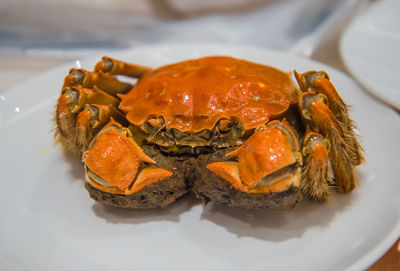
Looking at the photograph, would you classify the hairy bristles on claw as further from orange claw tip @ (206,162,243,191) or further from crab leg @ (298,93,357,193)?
orange claw tip @ (206,162,243,191)

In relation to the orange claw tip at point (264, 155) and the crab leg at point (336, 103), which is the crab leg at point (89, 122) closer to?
the orange claw tip at point (264, 155)

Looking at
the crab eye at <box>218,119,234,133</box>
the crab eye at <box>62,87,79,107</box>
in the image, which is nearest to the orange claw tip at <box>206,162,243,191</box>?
the crab eye at <box>218,119,234,133</box>

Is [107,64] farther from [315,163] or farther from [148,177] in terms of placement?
[315,163]

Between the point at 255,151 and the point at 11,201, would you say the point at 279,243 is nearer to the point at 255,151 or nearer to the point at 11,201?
the point at 255,151

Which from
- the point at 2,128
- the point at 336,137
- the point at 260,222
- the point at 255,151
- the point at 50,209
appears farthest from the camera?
the point at 2,128

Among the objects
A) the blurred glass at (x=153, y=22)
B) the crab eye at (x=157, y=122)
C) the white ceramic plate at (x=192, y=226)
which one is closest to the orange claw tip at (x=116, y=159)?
the crab eye at (x=157, y=122)

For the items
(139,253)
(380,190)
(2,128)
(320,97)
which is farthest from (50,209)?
(380,190)

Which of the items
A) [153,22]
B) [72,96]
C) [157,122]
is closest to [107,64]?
[72,96]
